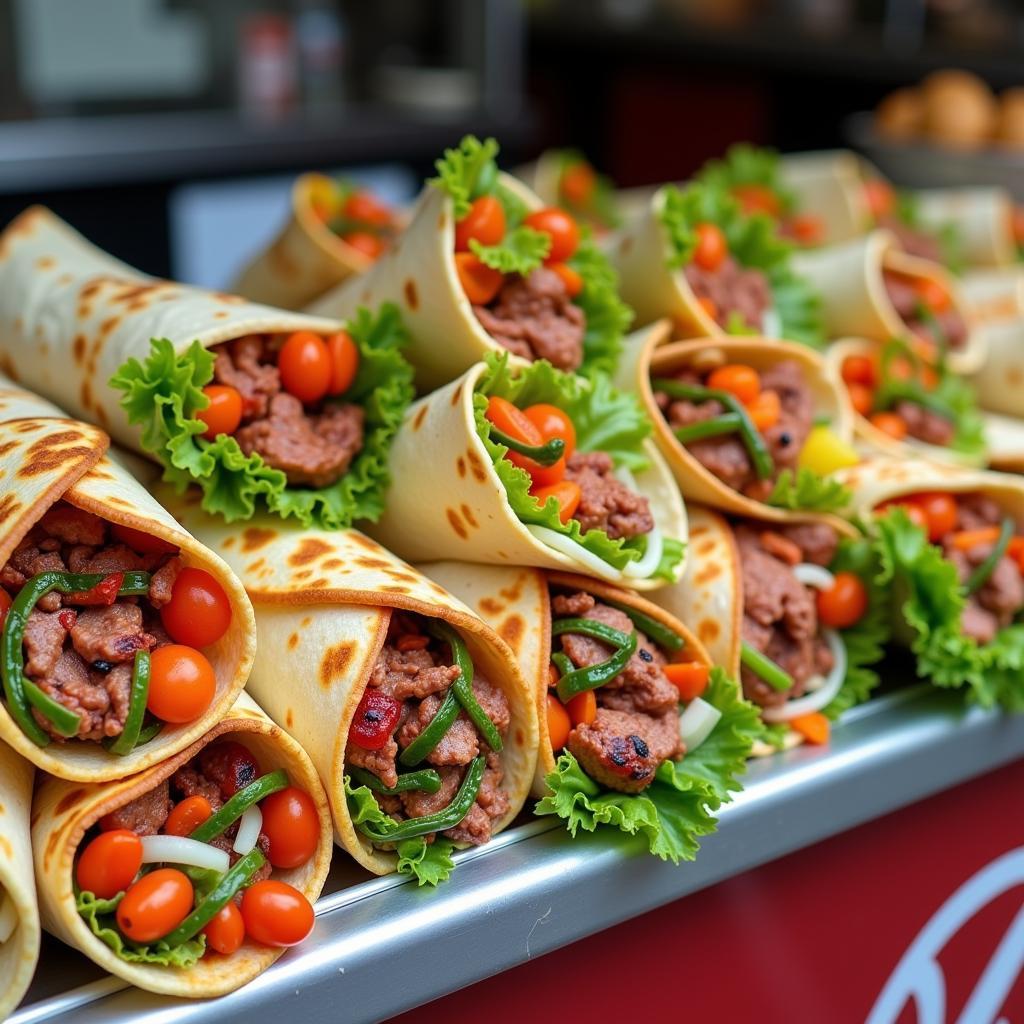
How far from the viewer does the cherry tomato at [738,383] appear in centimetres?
274

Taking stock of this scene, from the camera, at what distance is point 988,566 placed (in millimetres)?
2783

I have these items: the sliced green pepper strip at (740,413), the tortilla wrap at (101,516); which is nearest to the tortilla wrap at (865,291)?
the sliced green pepper strip at (740,413)

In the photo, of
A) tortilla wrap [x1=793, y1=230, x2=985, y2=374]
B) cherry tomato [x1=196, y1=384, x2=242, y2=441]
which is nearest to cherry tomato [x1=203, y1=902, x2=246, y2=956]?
cherry tomato [x1=196, y1=384, x2=242, y2=441]

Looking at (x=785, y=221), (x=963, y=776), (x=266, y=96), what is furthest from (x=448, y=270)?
(x=266, y=96)

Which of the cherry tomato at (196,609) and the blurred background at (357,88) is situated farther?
the blurred background at (357,88)

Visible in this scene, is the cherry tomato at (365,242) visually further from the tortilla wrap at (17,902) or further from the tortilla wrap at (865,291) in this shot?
the tortilla wrap at (17,902)

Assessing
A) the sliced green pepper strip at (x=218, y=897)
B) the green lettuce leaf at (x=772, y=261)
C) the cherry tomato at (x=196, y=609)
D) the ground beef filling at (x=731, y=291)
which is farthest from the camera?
the green lettuce leaf at (x=772, y=261)

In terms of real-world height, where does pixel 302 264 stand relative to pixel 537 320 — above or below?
below

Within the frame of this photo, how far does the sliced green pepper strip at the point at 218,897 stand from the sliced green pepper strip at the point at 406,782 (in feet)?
0.69

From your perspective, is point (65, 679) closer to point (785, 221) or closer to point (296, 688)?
point (296, 688)

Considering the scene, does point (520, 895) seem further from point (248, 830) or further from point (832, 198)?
point (832, 198)

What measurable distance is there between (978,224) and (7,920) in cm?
395

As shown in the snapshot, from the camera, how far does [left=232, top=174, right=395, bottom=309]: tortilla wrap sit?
11.1 ft

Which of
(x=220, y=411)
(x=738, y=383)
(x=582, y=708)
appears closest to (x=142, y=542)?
(x=220, y=411)
